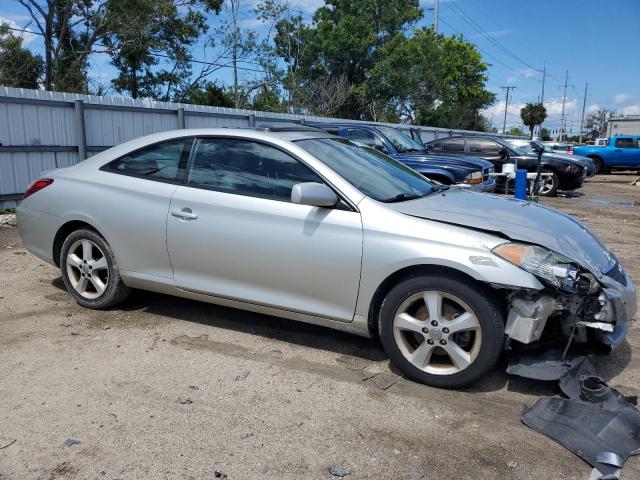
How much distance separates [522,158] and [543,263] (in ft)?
42.6

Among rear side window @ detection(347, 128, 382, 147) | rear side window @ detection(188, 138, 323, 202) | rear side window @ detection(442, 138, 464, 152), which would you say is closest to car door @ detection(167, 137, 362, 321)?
rear side window @ detection(188, 138, 323, 202)

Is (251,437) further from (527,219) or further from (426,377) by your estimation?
(527,219)

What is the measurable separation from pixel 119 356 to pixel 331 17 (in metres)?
39.7

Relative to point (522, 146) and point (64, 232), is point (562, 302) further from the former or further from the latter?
point (522, 146)

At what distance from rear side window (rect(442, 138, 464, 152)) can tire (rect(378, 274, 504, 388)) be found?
12.2 metres

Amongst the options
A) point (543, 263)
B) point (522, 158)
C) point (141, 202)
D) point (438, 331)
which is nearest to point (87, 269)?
point (141, 202)

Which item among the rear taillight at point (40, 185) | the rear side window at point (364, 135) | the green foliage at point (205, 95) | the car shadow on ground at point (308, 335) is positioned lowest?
the car shadow on ground at point (308, 335)

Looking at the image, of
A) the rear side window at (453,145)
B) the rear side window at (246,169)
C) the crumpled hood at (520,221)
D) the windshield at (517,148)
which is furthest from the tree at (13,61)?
the crumpled hood at (520,221)

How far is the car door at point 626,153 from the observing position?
982 inches

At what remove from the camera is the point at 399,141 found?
37.2 feet

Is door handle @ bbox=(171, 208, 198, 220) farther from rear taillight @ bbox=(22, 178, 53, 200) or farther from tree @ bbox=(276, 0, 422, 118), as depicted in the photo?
tree @ bbox=(276, 0, 422, 118)

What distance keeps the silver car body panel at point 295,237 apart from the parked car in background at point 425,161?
4.81 meters

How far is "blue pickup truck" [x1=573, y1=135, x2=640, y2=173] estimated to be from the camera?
25000mm

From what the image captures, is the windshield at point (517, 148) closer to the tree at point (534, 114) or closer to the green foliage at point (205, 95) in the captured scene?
the green foliage at point (205, 95)
